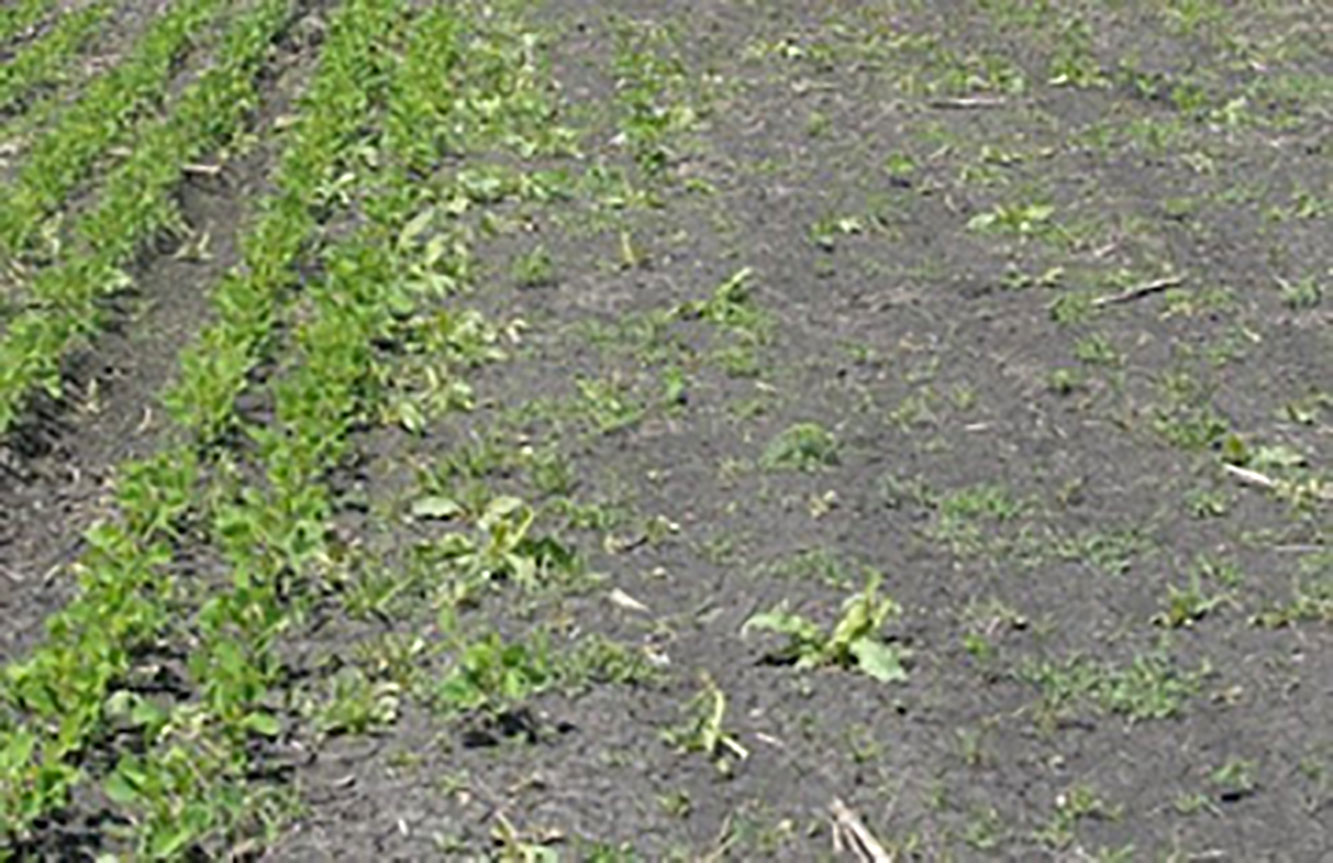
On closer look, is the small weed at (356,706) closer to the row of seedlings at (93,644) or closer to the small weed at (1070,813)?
the row of seedlings at (93,644)

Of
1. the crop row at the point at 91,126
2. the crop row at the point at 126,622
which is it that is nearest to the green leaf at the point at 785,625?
the crop row at the point at 126,622

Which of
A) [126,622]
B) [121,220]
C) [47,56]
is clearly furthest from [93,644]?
[47,56]

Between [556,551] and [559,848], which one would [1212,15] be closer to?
[556,551]

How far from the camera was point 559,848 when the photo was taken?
554cm

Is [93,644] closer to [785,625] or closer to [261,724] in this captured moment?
[261,724]

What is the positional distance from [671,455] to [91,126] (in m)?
4.63

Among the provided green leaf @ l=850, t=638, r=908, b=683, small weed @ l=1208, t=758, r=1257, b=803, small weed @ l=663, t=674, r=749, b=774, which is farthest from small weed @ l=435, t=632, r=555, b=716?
small weed @ l=1208, t=758, r=1257, b=803

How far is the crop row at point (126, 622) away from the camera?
219 inches

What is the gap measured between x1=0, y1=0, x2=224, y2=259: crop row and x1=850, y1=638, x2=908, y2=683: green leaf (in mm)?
4616

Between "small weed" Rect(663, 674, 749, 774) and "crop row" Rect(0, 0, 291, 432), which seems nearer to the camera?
"small weed" Rect(663, 674, 749, 774)

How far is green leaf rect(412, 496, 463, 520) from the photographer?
23.5 ft

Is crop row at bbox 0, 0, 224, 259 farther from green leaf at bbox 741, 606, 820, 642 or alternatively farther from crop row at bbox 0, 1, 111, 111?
green leaf at bbox 741, 606, 820, 642

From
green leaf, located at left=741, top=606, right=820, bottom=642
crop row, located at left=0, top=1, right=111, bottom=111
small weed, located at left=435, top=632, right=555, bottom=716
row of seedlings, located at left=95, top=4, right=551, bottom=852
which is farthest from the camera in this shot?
crop row, located at left=0, top=1, right=111, bottom=111

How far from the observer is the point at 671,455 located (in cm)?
756
